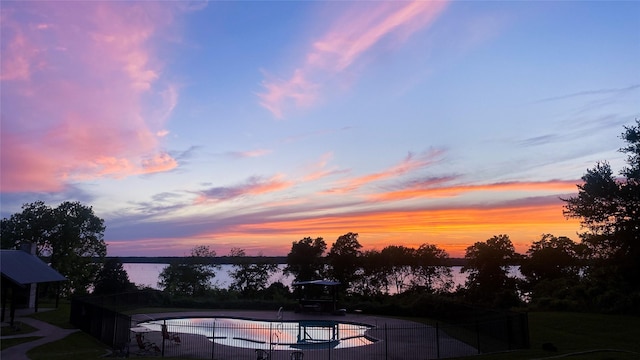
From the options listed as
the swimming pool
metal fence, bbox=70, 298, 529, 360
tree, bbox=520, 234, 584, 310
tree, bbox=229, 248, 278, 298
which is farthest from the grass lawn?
tree, bbox=229, 248, 278, 298

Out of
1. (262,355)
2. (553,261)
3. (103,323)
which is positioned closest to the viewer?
(262,355)

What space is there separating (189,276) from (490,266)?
31.0 meters

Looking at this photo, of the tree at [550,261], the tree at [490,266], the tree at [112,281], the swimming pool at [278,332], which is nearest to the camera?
the swimming pool at [278,332]

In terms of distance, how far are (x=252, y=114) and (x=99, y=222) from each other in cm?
3374

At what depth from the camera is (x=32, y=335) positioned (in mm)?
24203

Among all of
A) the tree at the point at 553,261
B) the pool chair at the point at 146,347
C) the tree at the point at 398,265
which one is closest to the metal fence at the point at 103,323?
the pool chair at the point at 146,347

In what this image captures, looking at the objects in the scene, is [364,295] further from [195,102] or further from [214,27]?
[214,27]

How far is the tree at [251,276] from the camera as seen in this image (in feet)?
173

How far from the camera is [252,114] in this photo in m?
26.3

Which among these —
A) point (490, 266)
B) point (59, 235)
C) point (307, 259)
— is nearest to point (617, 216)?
point (490, 266)

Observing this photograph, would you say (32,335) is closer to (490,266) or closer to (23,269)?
(23,269)

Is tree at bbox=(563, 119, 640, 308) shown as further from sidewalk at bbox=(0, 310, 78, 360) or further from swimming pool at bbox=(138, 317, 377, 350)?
sidewalk at bbox=(0, 310, 78, 360)

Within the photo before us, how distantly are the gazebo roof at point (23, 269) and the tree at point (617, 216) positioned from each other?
1347 inches

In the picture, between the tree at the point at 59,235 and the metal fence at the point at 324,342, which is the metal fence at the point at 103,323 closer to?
the metal fence at the point at 324,342
